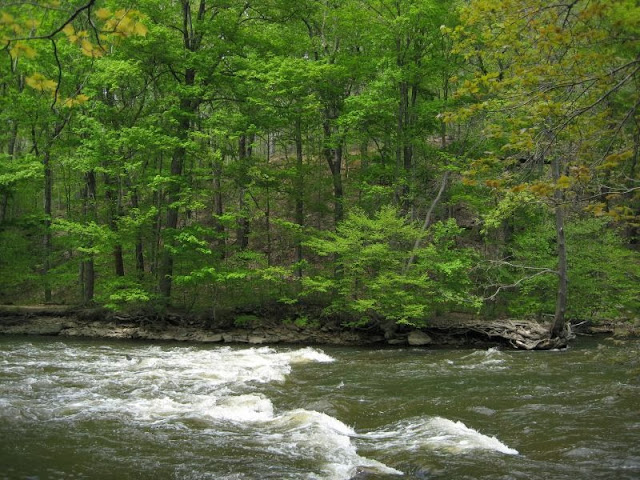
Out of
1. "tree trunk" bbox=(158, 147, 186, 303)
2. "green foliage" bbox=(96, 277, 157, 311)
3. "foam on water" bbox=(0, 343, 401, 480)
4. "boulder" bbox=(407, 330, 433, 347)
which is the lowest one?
"boulder" bbox=(407, 330, 433, 347)

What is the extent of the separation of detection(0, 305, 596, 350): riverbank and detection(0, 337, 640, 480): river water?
338 cm

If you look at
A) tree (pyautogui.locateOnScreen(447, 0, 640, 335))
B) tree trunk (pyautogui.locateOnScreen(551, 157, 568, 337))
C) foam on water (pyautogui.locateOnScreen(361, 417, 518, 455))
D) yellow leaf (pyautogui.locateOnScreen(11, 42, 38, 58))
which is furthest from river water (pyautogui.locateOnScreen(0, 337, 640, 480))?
yellow leaf (pyautogui.locateOnScreen(11, 42, 38, 58))

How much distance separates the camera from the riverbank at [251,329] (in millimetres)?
15453

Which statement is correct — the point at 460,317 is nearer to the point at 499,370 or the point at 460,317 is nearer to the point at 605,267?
the point at 605,267

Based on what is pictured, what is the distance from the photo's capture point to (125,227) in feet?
55.8

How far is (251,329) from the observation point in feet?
55.1

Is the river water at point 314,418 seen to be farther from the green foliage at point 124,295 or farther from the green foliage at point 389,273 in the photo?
the green foliage at point 124,295

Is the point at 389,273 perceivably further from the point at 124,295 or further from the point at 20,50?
the point at 20,50

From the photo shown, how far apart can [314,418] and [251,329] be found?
10153 millimetres

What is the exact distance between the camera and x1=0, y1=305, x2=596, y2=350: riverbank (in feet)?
50.7

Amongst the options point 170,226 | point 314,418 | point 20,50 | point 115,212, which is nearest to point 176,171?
point 170,226

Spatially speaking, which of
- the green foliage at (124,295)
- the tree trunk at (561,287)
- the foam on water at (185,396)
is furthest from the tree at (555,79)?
the green foliage at (124,295)

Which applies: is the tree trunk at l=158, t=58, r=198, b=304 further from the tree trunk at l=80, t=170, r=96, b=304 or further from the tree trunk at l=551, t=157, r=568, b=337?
the tree trunk at l=551, t=157, r=568, b=337

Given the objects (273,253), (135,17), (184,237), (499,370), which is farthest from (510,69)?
(273,253)
